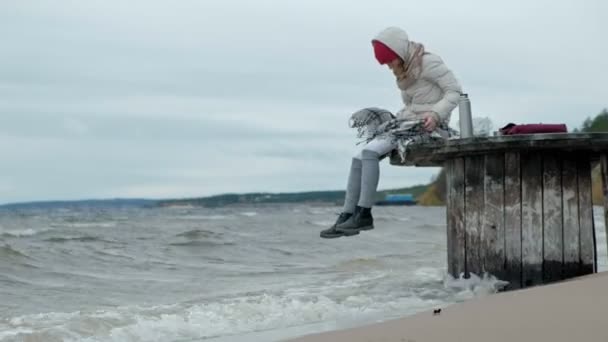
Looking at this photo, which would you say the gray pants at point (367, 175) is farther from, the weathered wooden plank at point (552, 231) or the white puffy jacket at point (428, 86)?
the weathered wooden plank at point (552, 231)

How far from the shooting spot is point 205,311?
6469 millimetres

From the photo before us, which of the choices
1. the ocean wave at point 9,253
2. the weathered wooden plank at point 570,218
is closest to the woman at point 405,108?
the weathered wooden plank at point 570,218

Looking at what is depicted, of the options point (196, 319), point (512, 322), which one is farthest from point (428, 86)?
point (512, 322)

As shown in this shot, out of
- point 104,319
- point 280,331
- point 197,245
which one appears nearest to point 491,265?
point 280,331

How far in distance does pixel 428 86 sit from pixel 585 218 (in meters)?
1.39

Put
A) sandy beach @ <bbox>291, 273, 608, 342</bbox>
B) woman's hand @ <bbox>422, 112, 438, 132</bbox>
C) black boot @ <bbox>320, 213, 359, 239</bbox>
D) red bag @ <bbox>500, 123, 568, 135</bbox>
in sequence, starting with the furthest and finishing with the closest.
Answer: woman's hand @ <bbox>422, 112, 438, 132</bbox>, black boot @ <bbox>320, 213, 359, 239</bbox>, red bag @ <bbox>500, 123, 568, 135</bbox>, sandy beach @ <bbox>291, 273, 608, 342</bbox>

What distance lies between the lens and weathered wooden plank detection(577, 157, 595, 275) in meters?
5.90

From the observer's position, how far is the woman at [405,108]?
602 cm

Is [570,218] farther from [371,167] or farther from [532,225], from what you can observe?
[371,167]

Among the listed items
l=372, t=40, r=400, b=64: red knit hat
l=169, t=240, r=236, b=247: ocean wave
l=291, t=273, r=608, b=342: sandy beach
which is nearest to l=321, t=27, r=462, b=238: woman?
l=372, t=40, r=400, b=64: red knit hat

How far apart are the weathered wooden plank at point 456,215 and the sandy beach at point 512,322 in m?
1.75

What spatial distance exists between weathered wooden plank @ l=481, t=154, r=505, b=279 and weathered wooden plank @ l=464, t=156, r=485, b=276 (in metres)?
0.05

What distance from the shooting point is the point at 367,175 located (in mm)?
6027

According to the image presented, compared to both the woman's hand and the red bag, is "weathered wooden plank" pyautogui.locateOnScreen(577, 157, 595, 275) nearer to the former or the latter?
the red bag
